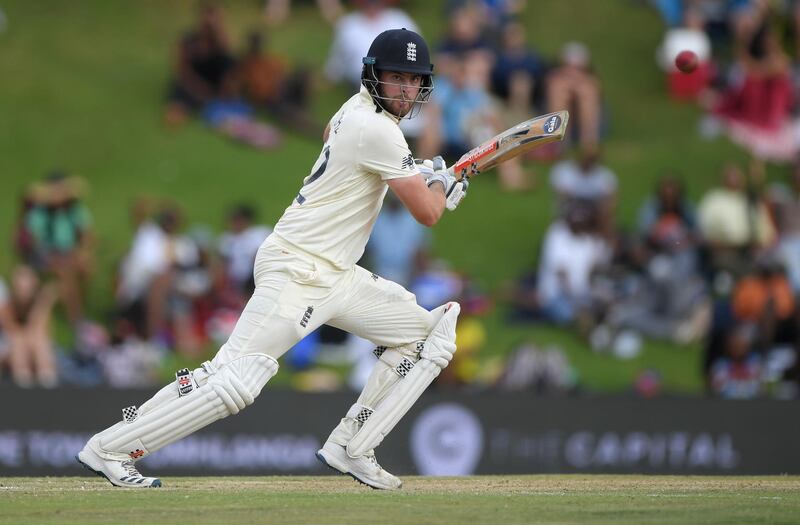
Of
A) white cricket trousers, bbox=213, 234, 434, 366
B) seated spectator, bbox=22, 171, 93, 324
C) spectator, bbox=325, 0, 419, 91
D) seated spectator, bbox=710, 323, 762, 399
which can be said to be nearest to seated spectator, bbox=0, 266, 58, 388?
seated spectator, bbox=22, 171, 93, 324

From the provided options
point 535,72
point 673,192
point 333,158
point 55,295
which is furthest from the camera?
point 535,72

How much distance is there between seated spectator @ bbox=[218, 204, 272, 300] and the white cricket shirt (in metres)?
6.71

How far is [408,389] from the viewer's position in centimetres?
762

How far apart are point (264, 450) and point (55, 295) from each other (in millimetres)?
3252

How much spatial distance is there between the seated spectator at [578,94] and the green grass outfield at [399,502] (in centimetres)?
866

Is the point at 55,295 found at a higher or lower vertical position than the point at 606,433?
higher

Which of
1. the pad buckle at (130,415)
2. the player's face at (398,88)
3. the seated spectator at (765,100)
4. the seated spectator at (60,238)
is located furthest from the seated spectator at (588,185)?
the pad buckle at (130,415)

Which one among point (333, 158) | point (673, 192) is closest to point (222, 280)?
point (673, 192)

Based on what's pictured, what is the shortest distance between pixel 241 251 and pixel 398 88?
707 cm

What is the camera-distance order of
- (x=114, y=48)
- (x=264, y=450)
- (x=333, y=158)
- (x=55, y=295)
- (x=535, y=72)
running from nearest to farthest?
(x=333, y=158)
(x=264, y=450)
(x=55, y=295)
(x=535, y=72)
(x=114, y=48)

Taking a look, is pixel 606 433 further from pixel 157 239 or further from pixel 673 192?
pixel 157 239

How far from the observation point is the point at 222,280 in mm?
14180

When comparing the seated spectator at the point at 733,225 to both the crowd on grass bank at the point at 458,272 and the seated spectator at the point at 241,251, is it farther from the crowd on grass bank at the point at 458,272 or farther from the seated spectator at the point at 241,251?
the seated spectator at the point at 241,251

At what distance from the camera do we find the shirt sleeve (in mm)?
7195
